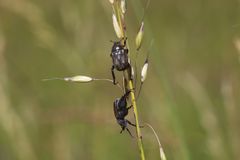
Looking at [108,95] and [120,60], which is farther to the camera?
[108,95]

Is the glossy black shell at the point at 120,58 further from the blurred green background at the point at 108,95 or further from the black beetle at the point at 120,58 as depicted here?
the blurred green background at the point at 108,95

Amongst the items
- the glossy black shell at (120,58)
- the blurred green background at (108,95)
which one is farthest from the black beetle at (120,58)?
the blurred green background at (108,95)

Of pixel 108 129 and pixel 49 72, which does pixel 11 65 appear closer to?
pixel 49 72

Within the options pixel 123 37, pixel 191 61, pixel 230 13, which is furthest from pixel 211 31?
pixel 123 37

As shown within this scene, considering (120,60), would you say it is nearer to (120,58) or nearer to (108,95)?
(120,58)

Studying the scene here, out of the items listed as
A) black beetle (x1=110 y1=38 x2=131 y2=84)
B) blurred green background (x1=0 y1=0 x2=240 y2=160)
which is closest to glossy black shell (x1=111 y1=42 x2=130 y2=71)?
black beetle (x1=110 y1=38 x2=131 y2=84)

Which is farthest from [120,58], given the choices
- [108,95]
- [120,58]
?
[108,95]

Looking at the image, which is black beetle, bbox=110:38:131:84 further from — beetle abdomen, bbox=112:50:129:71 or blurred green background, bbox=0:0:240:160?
blurred green background, bbox=0:0:240:160
